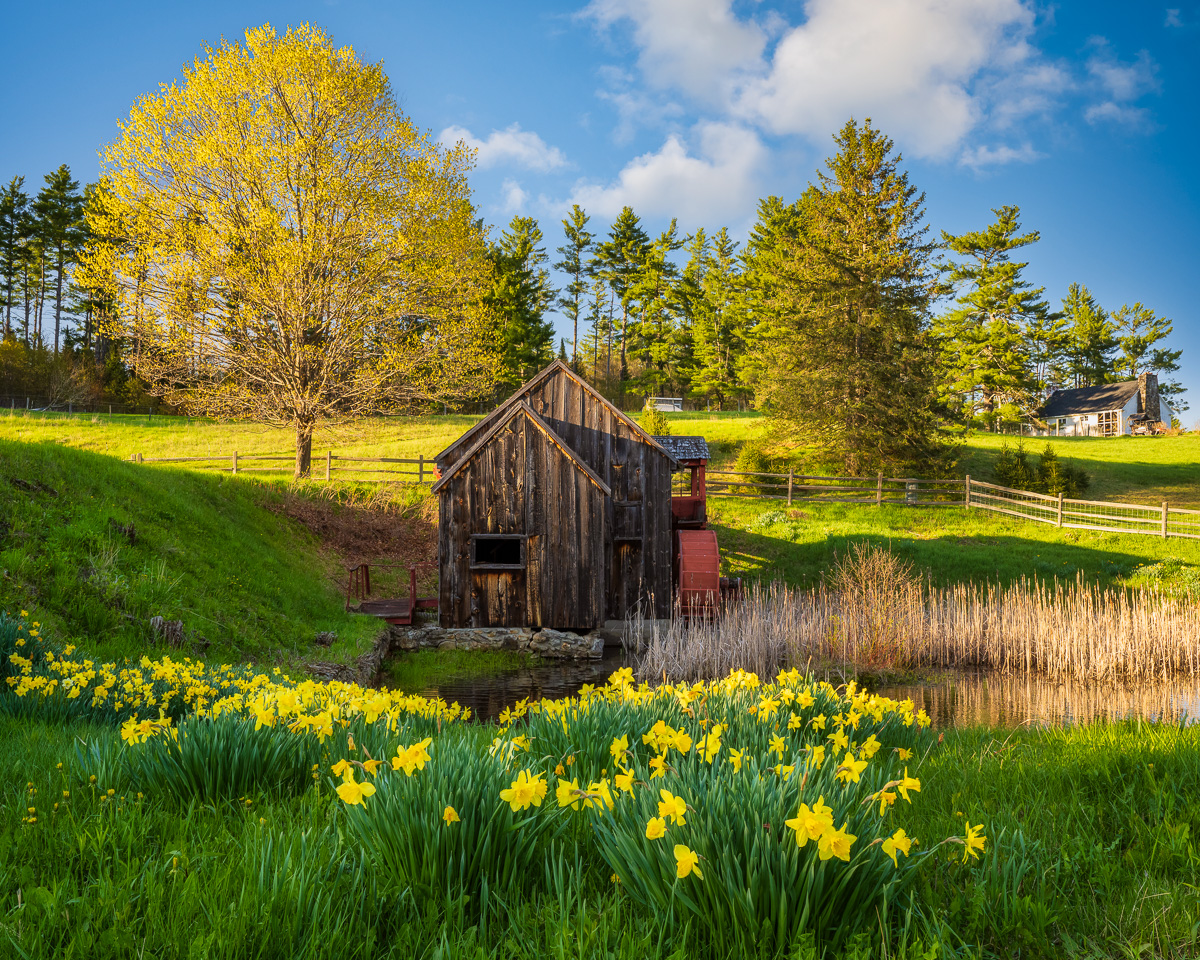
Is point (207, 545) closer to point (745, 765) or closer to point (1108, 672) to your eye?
point (745, 765)

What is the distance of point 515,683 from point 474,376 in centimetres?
1373

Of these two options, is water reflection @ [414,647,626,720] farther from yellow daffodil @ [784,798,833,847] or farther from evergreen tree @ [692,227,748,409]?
evergreen tree @ [692,227,748,409]

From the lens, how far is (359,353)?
23203 mm

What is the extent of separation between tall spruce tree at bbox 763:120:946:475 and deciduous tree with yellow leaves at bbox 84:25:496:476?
15139 millimetres

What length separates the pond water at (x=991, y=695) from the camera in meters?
9.57

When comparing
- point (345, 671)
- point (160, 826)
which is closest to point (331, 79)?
point (345, 671)

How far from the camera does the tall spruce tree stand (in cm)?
2994

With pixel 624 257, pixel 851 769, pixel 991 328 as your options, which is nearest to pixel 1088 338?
pixel 991 328

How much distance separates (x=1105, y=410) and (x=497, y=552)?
203 ft

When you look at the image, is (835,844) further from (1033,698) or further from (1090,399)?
(1090,399)

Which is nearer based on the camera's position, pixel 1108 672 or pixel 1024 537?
pixel 1108 672

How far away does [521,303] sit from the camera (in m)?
51.4

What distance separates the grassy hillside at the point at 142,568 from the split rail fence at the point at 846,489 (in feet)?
33.4

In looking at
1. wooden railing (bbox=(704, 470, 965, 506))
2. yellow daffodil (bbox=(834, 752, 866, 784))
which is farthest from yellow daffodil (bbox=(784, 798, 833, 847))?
wooden railing (bbox=(704, 470, 965, 506))
